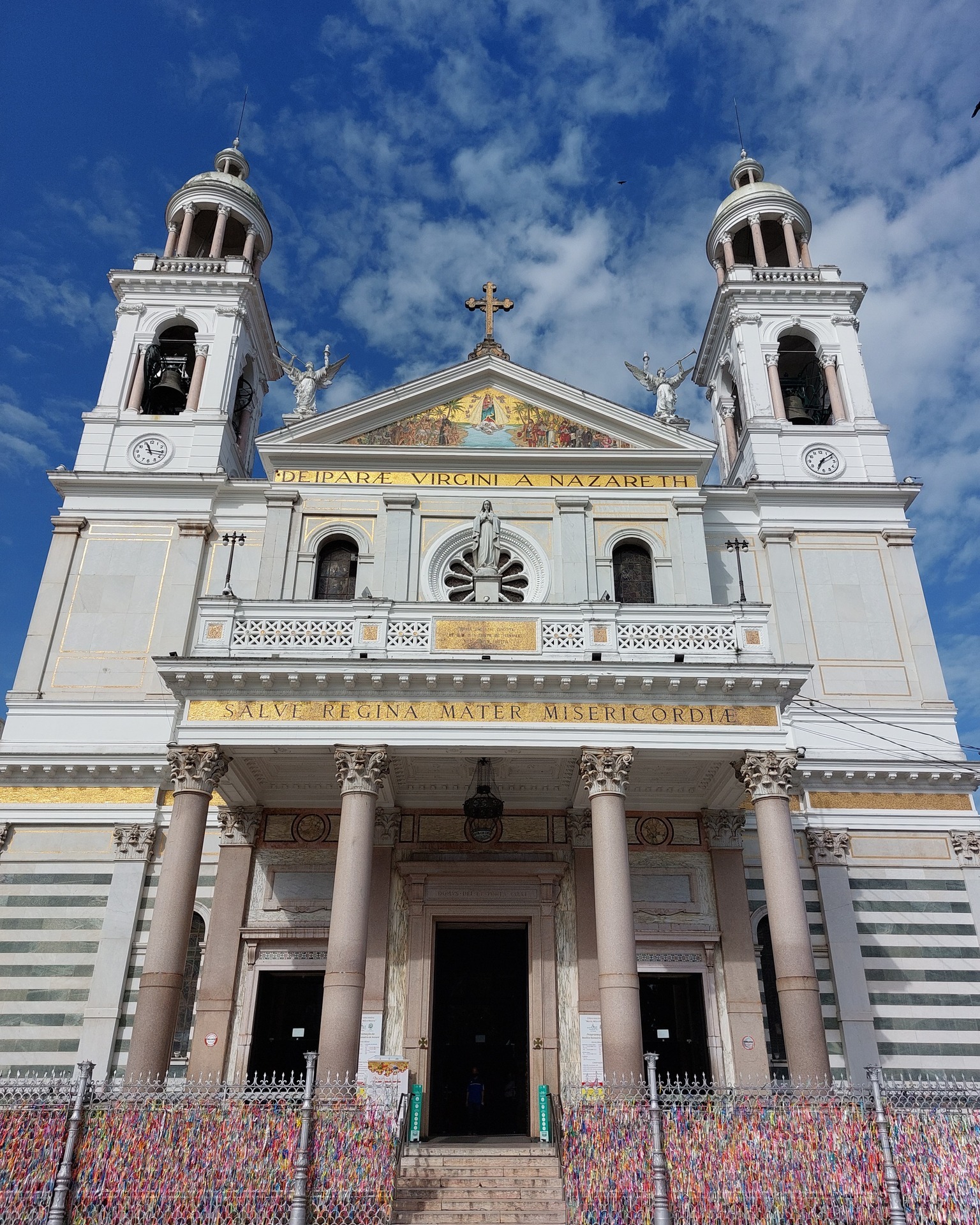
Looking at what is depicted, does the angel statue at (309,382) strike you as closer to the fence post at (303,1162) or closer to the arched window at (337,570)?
the arched window at (337,570)

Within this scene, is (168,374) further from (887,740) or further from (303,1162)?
(303,1162)

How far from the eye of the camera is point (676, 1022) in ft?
64.0

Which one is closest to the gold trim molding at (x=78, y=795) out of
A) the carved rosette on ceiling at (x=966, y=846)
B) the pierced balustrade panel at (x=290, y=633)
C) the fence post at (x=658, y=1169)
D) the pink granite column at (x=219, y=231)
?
the pierced balustrade panel at (x=290, y=633)

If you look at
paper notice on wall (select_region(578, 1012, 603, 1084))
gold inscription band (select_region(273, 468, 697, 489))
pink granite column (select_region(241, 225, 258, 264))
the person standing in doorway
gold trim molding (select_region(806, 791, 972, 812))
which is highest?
pink granite column (select_region(241, 225, 258, 264))

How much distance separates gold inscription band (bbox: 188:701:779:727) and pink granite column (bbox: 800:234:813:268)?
58.9ft

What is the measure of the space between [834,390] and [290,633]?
17.2 metres

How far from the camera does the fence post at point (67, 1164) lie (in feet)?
35.7

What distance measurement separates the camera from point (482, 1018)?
A: 19.3m

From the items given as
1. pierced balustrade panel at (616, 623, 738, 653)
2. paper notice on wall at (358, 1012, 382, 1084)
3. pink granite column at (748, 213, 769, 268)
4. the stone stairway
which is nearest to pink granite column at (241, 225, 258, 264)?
pink granite column at (748, 213, 769, 268)

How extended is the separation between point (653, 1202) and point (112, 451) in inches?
829

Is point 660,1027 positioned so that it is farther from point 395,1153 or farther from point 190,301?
point 190,301

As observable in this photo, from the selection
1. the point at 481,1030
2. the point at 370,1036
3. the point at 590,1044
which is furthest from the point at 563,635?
the point at 370,1036

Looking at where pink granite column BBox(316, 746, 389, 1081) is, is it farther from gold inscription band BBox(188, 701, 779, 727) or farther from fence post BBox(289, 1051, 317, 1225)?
fence post BBox(289, 1051, 317, 1225)

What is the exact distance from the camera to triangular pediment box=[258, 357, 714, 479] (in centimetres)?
2327
